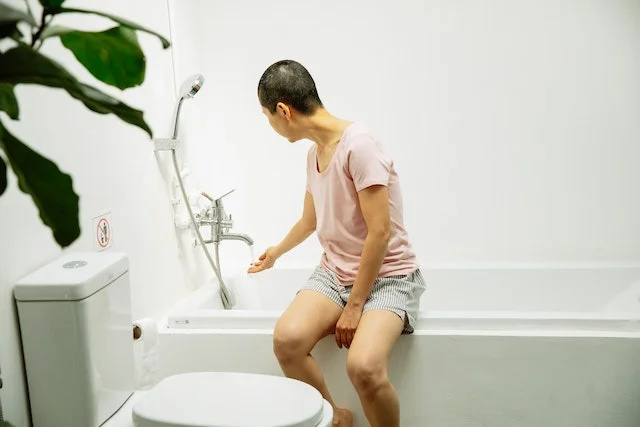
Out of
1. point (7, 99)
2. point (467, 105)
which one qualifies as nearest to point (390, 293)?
point (467, 105)

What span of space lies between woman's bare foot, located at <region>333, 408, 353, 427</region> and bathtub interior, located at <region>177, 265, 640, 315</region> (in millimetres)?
601

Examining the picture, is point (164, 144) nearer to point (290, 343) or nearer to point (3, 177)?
point (290, 343)

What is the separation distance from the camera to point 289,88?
5.43 ft

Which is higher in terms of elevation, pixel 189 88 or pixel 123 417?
pixel 189 88

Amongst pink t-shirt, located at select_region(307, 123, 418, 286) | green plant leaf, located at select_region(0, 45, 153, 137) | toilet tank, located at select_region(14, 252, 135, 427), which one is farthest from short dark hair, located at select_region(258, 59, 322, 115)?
green plant leaf, located at select_region(0, 45, 153, 137)

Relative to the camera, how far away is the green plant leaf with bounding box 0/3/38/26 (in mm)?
569

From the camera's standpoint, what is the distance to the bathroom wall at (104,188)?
1224 mm

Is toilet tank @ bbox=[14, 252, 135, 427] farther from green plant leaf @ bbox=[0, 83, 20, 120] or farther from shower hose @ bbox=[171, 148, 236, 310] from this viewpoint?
shower hose @ bbox=[171, 148, 236, 310]

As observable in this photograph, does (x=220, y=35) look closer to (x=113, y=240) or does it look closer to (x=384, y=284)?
(x=113, y=240)

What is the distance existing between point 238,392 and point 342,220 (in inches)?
24.4

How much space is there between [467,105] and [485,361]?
112cm

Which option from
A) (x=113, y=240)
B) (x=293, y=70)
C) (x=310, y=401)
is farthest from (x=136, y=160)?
(x=310, y=401)

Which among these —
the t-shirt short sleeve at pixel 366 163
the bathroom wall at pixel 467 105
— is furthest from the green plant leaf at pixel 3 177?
the bathroom wall at pixel 467 105

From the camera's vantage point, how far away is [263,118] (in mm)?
2510
